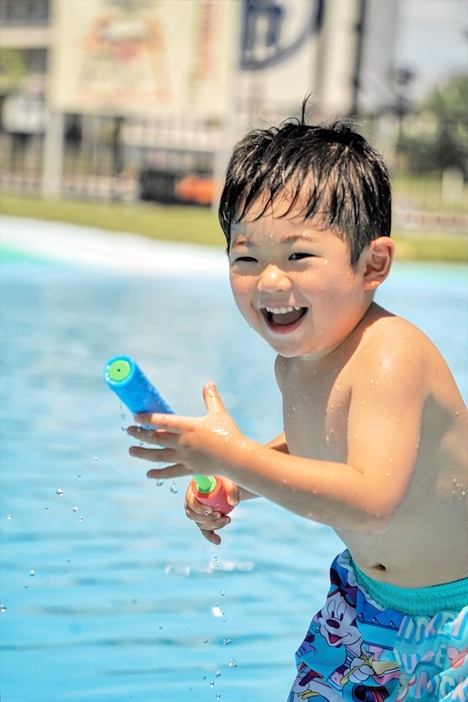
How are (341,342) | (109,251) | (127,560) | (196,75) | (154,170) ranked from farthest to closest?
(154,170), (196,75), (109,251), (127,560), (341,342)

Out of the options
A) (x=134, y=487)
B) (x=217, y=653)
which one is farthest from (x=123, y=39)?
(x=217, y=653)

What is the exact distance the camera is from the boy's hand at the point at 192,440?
1.76 metres

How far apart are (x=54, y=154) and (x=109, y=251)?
11931 millimetres

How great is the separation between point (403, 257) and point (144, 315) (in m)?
6.86

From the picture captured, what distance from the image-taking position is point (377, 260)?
202 cm

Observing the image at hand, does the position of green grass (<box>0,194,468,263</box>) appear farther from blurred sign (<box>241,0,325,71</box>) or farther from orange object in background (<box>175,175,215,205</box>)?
blurred sign (<box>241,0,325,71</box>)

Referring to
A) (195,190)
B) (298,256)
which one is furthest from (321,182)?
(195,190)

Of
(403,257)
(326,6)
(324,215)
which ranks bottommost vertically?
(403,257)

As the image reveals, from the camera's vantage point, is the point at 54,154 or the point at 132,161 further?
the point at 132,161

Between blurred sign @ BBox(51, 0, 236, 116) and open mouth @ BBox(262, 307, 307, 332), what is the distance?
71.6ft

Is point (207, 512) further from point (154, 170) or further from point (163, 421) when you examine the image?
point (154, 170)

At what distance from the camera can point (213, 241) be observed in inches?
632

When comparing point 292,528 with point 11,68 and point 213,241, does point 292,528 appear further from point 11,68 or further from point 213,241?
point 11,68

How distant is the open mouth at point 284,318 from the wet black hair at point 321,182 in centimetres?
14
